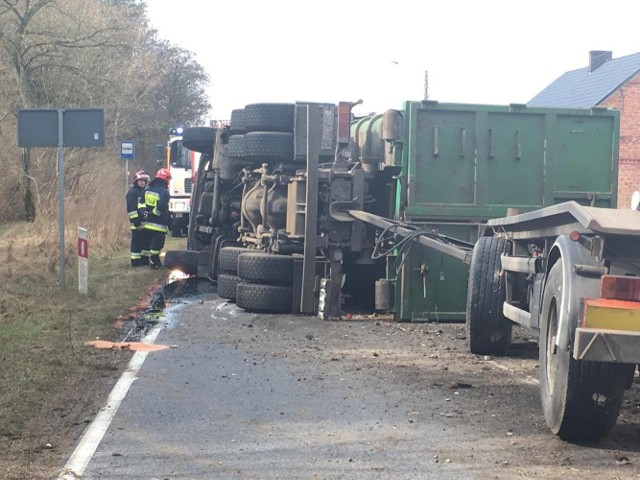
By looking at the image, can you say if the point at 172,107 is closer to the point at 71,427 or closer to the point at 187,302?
the point at 187,302

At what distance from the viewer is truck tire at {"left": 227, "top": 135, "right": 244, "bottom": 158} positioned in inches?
547

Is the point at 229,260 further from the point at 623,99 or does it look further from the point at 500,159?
the point at 623,99

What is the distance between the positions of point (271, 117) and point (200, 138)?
3819 mm

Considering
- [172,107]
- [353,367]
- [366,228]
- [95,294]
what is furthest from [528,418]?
[172,107]

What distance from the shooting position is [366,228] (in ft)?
41.6

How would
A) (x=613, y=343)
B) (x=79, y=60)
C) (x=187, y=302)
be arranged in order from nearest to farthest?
(x=613, y=343)
(x=187, y=302)
(x=79, y=60)

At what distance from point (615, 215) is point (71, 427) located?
11.7 feet

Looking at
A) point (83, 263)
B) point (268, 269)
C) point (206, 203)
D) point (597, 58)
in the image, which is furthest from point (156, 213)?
point (597, 58)

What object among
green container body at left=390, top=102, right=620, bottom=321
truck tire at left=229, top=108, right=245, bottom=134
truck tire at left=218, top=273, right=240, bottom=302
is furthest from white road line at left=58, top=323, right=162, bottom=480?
truck tire at left=229, top=108, right=245, bottom=134

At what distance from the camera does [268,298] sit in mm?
12695

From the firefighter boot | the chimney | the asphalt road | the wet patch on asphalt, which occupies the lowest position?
the wet patch on asphalt

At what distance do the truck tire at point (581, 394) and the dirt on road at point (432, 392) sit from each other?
0.39 ft

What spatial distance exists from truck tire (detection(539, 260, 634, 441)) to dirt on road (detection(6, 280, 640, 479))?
12 cm

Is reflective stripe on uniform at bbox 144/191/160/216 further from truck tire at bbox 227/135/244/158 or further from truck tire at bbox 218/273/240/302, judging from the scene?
truck tire at bbox 218/273/240/302
